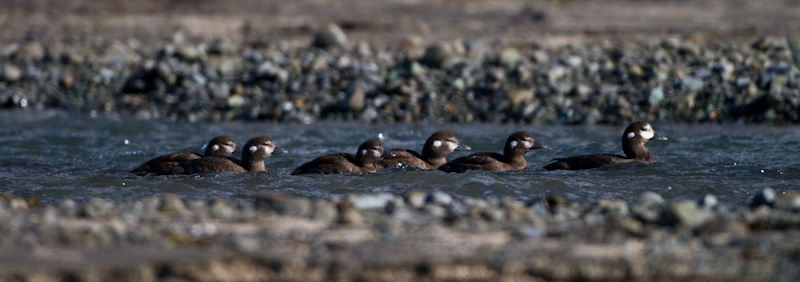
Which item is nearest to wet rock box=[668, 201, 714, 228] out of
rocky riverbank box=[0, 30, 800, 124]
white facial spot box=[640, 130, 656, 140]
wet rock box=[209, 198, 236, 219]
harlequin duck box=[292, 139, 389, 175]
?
wet rock box=[209, 198, 236, 219]

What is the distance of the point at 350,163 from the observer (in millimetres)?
11680

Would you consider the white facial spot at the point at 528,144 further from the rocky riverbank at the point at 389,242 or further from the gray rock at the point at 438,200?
the rocky riverbank at the point at 389,242

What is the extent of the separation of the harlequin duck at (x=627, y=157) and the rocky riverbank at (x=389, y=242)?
4108mm

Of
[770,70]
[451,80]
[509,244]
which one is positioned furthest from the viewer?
[451,80]

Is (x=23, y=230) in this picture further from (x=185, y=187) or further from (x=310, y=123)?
(x=310, y=123)

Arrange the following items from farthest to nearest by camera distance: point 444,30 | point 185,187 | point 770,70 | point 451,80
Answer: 1. point 444,30
2. point 451,80
3. point 770,70
4. point 185,187

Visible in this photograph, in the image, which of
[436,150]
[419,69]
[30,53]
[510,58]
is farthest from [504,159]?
[30,53]

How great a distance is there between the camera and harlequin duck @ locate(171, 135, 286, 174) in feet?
37.5

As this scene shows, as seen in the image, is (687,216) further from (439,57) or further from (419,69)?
(439,57)

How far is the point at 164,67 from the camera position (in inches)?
711

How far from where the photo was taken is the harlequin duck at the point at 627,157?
11.8 metres

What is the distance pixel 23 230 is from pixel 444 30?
1749 cm

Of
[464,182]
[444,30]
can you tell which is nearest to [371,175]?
[464,182]

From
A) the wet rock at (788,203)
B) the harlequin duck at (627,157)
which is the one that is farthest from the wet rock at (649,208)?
the harlequin duck at (627,157)
